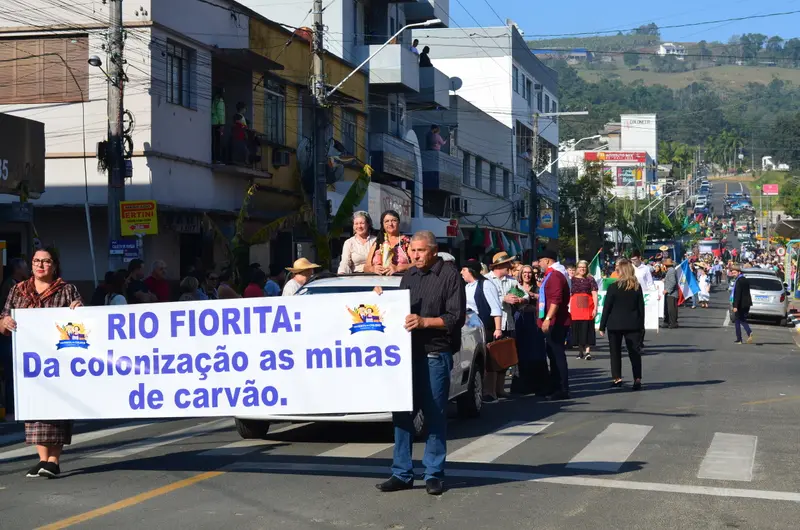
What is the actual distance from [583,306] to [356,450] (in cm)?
1223

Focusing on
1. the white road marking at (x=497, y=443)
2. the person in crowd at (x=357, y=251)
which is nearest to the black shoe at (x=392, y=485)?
the white road marking at (x=497, y=443)

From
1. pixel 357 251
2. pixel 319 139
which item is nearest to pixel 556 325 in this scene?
pixel 357 251

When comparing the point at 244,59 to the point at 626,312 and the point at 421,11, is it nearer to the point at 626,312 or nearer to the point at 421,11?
the point at 626,312

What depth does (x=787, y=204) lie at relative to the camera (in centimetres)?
9006

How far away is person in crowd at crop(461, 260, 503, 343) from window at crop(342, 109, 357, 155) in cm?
2134

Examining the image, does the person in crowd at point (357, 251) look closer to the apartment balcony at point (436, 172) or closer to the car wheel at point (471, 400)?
the car wheel at point (471, 400)

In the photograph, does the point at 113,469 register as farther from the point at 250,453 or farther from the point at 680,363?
the point at 680,363

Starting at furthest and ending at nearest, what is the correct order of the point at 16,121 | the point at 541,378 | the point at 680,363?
the point at 680,363 → the point at 16,121 → the point at 541,378

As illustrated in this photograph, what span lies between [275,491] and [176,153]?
57.3ft

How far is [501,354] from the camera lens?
1488 cm

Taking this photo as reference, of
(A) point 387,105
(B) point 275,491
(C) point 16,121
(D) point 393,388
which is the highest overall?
(A) point 387,105

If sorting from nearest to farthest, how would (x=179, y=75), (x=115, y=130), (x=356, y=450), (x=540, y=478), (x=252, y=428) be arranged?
(x=540, y=478) → (x=356, y=450) → (x=252, y=428) → (x=115, y=130) → (x=179, y=75)

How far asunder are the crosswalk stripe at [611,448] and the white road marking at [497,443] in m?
0.71

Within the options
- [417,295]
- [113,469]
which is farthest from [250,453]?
[417,295]
